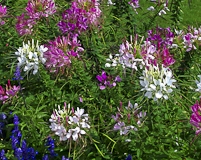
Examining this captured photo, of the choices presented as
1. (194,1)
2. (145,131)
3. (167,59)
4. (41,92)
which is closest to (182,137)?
(145,131)

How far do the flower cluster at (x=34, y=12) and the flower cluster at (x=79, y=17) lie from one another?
0.18 metres

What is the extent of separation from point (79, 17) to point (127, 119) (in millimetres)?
825

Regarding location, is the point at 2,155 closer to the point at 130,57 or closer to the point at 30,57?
the point at 30,57

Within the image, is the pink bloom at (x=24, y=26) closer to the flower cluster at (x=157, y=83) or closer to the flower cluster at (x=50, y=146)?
the flower cluster at (x=50, y=146)

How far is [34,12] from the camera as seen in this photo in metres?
3.04

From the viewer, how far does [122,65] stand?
8.38 ft

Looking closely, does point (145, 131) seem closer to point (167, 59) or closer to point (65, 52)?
point (167, 59)

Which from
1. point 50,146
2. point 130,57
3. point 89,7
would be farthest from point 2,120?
point 130,57

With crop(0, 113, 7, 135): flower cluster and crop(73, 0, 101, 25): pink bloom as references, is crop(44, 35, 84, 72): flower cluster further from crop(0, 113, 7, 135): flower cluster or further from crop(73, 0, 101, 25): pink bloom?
crop(0, 113, 7, 135): flower cluster

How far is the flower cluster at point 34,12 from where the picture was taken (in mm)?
3012

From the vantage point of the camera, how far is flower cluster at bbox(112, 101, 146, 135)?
7.93 ft

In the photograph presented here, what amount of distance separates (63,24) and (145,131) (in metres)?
0.95

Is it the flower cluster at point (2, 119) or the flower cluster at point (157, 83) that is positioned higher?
the flower cluster at point (157, 83)

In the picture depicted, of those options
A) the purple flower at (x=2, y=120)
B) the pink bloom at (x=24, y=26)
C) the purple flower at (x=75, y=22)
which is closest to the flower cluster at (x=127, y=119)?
the purple flower at (x=75, y=22)
